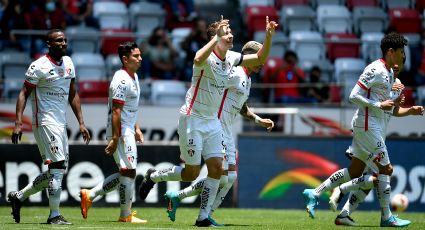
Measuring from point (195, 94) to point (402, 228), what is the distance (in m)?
3.29

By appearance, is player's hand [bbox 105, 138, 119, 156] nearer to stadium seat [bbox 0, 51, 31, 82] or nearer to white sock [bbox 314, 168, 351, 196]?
white sock [bbox 314, 168, 351, 196]

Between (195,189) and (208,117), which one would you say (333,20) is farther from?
(208,117)

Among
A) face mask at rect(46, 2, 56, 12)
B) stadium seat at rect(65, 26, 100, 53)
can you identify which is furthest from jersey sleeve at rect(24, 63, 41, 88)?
face mask at rect(46, 2, 56, 12)

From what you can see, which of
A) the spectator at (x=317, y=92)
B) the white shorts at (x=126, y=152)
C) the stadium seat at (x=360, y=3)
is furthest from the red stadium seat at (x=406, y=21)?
the white shorts at (x=126, y=152)

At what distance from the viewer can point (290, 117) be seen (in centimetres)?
2050

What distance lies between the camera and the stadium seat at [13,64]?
888 inches

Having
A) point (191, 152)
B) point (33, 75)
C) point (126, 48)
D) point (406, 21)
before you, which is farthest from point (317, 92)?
point (33, 75)

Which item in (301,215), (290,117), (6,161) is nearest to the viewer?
(301,215)

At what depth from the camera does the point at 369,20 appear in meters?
26.8

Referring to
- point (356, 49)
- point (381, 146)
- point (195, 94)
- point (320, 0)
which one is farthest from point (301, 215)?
point (320, 0)

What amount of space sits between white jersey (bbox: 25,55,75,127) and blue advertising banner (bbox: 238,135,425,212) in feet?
21.8

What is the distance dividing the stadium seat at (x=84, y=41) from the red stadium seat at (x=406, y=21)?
26.0ft

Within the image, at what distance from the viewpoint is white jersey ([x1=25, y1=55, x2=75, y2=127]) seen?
1353 cm

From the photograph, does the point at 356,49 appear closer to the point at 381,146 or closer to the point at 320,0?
the point at 320,0
